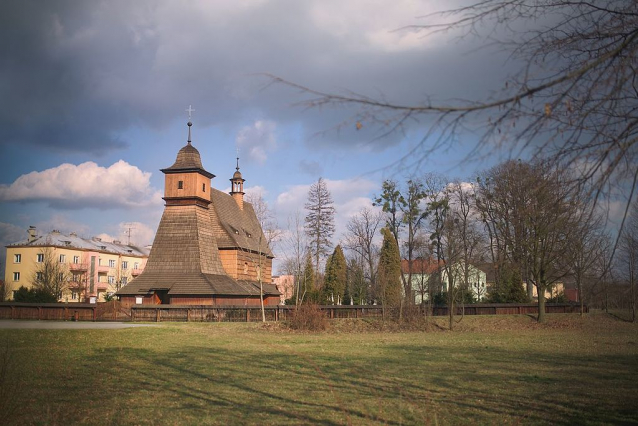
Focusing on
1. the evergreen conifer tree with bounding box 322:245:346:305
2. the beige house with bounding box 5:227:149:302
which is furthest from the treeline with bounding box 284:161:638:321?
the beige house with bounding box 5:227:149:302

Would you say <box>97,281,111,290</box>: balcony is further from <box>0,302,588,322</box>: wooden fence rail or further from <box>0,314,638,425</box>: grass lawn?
<box>0,314,638,425</box>: grass lawn

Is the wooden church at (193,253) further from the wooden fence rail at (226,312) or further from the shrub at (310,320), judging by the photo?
the shrub at (310,320)

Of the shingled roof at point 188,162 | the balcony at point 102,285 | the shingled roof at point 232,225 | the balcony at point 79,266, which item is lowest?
the balcony at point 102,285

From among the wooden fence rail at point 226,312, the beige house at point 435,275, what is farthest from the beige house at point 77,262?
the beige house at point 435,275

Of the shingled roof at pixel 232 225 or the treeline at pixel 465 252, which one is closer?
the treeline at pixel 465 252

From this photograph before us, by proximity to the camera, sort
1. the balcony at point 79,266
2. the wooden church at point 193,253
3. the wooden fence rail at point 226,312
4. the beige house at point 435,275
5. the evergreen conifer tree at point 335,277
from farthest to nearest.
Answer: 1. the balcony at point 79,266
2. the evergreen conifer tree at point 335,277
3. the wooden church at point 193,253
4. the beige house at point 435,275
5. the wooden fence rail at point 226,312

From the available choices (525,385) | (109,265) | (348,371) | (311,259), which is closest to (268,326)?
(348,371)

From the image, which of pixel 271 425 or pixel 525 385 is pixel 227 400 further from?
pixel 525 385

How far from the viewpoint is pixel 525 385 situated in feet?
31.1

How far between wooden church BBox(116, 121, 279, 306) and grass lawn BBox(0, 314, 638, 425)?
73.2ft

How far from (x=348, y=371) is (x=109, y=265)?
70458 millimetres

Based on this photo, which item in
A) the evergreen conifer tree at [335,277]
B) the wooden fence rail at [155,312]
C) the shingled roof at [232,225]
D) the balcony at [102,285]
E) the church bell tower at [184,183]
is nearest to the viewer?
the wooden fence rail at [155,312]

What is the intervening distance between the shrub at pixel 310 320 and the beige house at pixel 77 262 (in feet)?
94.5

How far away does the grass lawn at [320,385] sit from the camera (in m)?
6.98
